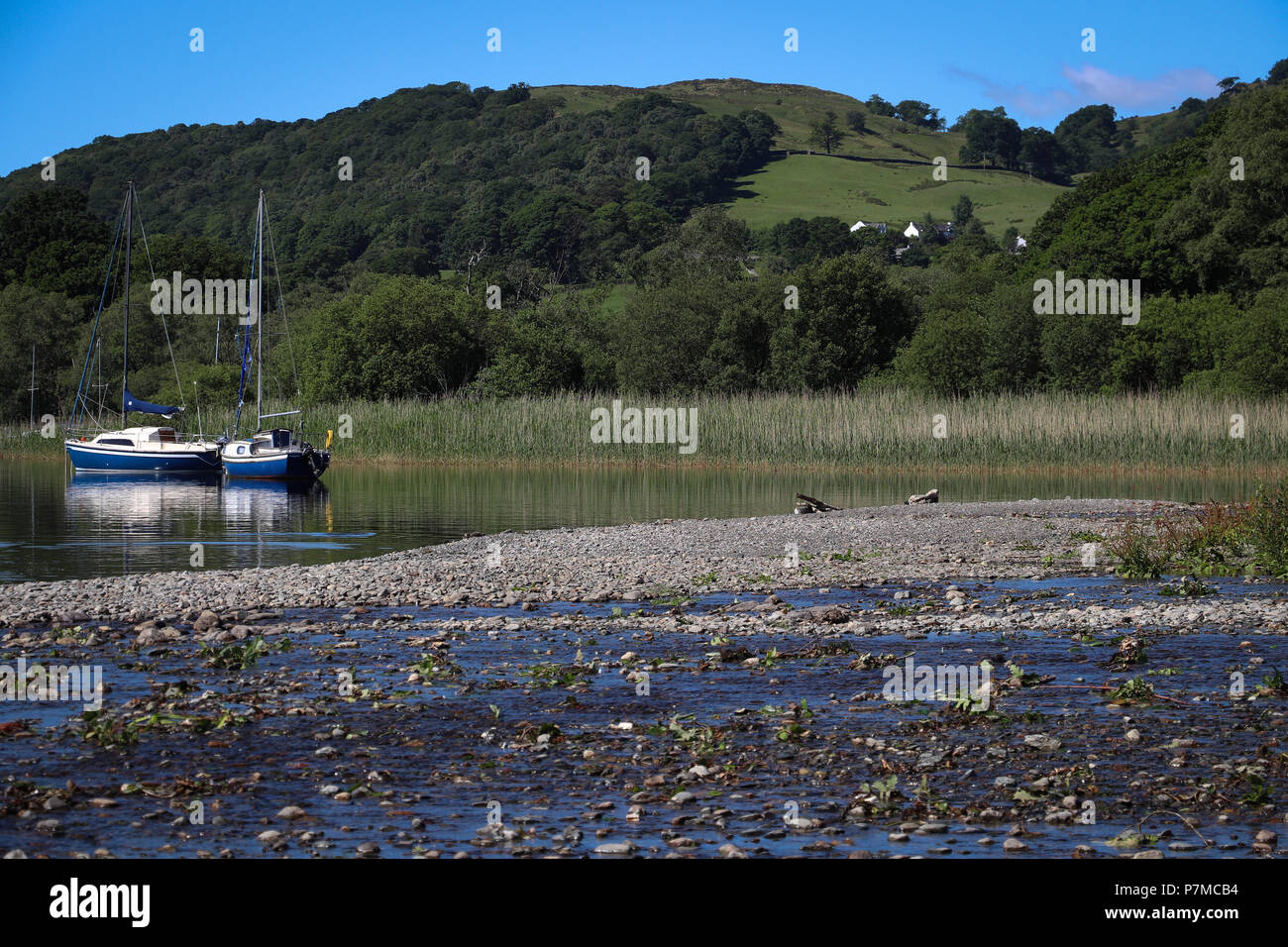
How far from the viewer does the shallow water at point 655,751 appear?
7637 millimetres

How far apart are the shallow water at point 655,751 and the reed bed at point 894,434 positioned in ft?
98.6

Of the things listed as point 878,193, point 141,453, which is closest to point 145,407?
point 141,453

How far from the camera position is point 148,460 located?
160 feet

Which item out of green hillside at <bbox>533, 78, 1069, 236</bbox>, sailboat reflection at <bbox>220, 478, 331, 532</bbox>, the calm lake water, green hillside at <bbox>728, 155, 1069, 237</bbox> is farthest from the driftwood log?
green hillside at <bbox>533, 78, 1069, 236</bbox>

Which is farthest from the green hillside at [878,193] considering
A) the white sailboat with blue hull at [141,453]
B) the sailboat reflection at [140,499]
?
the sailboat reflection at [140,499]

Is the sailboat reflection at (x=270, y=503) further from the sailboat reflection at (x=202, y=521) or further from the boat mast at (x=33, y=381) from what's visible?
the boat mast at (x=33, y=381)

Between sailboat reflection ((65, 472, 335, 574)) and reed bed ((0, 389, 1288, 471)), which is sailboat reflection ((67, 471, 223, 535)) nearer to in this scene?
sailboat reflection ((65, 472, 335, 574))

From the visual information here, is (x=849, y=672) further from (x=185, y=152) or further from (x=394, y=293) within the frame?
(x=185, y=152)

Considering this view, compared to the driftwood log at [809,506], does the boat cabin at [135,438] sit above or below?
above

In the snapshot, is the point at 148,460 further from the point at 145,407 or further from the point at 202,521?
the point at 202,521

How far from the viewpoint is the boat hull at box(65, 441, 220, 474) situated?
48.2 m

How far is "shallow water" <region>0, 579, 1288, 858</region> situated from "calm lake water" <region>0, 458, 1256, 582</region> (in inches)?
392

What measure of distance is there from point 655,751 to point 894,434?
3623cm
